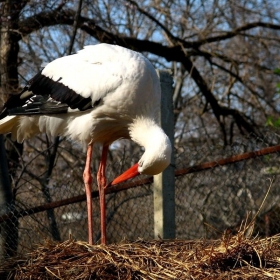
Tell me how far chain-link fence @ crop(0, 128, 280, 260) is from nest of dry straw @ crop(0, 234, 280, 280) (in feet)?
3.62

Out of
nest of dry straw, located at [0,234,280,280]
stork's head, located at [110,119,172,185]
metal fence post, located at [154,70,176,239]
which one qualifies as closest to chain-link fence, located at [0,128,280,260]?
metal fence post, located at [154,70,176,239]

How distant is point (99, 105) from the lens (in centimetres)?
571

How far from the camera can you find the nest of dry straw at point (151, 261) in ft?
14.0

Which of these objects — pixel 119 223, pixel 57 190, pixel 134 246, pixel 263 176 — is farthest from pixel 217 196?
pixel 134 246

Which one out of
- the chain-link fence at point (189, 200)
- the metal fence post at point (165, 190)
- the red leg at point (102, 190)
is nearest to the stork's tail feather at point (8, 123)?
the chain-link fence at point (189, 200)

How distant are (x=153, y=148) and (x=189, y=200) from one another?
6.60ft

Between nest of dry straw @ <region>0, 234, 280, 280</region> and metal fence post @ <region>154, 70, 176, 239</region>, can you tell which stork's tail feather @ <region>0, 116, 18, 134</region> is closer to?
metal fence post @ <region>154, 70, 176, 239</region>

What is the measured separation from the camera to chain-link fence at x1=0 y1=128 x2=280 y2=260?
6.08 metres

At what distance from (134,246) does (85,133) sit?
4.86 ft

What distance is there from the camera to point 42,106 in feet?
19.7

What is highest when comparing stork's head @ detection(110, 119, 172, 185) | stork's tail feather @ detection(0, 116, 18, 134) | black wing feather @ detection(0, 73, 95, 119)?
black wing feather @ detection(0, 73, 95, 119)

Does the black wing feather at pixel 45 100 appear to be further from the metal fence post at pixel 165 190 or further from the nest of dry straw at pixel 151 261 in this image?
the nest of dry straw at pixel 151 261

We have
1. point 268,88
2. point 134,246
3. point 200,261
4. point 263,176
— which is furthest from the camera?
point 268,88

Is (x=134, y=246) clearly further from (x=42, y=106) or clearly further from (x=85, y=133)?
(x=42, y=106)
